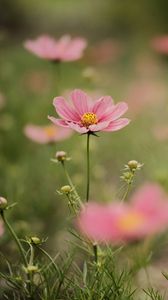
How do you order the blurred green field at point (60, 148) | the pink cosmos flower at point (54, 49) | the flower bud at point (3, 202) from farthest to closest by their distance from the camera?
1. the blurred green field at point (60, 148)
2. the pink cosmos flower at point (54, 49)
3. the flower bud at point (3, 202)

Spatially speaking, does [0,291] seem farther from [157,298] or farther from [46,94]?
[46,94]

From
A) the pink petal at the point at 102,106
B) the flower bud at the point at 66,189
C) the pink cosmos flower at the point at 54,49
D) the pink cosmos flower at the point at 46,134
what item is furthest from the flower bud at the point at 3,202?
the pink cosmos flower at the point at 46,134

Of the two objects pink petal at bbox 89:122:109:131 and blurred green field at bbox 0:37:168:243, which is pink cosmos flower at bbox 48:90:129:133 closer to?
pink petal at bbox 89:122:109:131

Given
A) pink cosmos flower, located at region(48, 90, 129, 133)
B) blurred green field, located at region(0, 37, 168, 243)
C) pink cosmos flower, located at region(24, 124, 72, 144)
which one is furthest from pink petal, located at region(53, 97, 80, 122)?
blurred green field, located at region(0, 37, 168, 243)

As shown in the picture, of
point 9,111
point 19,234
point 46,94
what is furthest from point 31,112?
point 19,234

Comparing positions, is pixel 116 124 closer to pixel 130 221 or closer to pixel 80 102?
pixel 80 102

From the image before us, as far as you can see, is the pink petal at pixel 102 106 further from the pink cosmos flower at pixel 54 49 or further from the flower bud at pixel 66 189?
the pink cosmos flower at pixel 54 49
